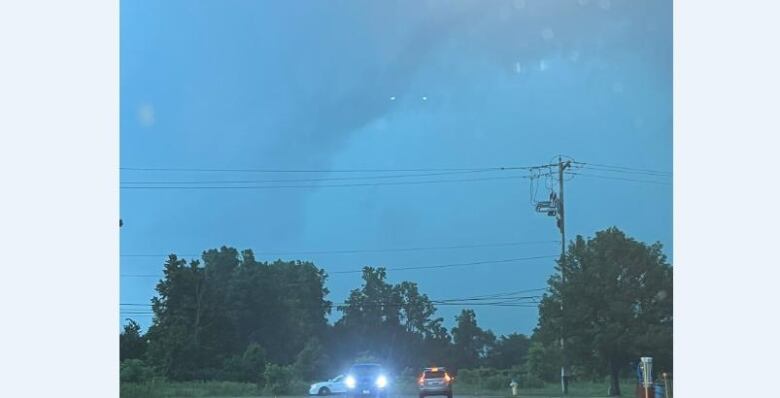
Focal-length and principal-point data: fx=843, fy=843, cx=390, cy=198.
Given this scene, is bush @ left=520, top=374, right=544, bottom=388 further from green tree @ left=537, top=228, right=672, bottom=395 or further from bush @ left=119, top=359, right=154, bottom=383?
bush @ left=119, top=359, right=154, bottom=383

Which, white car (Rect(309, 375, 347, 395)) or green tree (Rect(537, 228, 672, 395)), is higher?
green tree (Rect(537, 228, 672, 395))

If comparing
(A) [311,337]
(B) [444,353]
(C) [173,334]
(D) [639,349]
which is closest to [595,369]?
(D) [639,349]

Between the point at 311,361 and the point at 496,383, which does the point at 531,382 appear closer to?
the point at 496,383

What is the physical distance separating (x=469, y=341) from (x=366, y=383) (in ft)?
74.9

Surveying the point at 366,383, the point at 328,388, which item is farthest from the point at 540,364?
the point at 366,383

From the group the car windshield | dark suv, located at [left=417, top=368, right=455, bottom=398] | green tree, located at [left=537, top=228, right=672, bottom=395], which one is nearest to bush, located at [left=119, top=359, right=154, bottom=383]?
the car windshield

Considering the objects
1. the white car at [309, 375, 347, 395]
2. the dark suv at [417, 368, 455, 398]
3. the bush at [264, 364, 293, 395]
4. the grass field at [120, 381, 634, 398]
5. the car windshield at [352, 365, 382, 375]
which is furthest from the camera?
the bush at [264, 364, 293, 395]

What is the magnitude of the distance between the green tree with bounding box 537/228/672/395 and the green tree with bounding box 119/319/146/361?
2253cm

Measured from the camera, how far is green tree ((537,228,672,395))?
1303 inches

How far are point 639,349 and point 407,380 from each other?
13168mm

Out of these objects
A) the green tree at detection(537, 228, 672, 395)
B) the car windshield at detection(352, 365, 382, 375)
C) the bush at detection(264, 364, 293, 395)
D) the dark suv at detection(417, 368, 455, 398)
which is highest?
the green tree at detection(537, 228, 672, 395)

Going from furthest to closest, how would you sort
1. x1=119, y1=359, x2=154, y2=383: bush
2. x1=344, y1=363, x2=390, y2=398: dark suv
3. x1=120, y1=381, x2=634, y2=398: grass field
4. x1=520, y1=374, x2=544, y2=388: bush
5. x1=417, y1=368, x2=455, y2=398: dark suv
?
x1=119, y1=359, x2=154, y2=383: bush, x1=520, y1=374, x2=544, y2=388: bush, x1=120, y1=381, x2=634, y2=398: grass field, x1=417, y1=368, x2=455, y2=398: dark suv, x1=344, y1=363, x2=390, y2=398: dark suv

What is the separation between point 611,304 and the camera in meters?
33.7

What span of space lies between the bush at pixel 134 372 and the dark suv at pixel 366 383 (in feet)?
48.8
